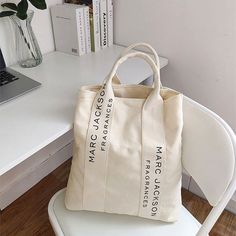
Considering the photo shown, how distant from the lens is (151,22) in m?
1.12

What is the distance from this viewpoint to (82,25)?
3.74 ft

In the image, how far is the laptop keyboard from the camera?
0.94 metres

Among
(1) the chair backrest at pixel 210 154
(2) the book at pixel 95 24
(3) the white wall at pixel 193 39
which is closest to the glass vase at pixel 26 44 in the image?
(2) the book at pixel 95 24

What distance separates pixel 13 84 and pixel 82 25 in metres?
0.41

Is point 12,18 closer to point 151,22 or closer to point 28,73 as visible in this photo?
point 28,73

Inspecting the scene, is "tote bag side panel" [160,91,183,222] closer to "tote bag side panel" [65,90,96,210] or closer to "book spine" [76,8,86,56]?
"tote bag side panel" [65,90,96,210]

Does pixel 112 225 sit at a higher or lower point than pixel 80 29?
lower

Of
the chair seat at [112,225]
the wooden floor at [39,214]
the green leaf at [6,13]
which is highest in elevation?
the green leaf at [6,13]

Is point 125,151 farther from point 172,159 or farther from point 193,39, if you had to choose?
point 193,39

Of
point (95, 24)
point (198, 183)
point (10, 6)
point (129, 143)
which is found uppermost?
point (10, 6)

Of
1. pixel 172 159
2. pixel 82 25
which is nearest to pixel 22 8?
pixel 82 25

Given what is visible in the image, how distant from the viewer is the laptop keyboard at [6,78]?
943 mm

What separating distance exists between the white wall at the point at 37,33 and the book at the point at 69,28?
3cm

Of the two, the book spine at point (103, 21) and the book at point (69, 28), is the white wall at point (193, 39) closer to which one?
the book spine at point (103, 21)
